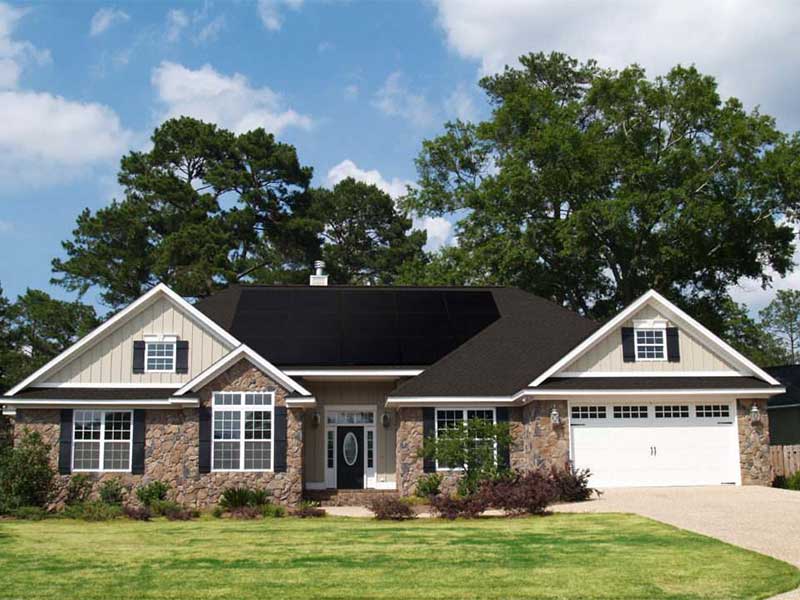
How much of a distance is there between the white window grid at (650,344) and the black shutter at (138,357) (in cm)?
1303

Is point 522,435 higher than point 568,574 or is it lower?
higher

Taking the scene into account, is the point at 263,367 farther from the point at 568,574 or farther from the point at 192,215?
the point at 192,215

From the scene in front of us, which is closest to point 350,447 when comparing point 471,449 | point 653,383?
point 471,449

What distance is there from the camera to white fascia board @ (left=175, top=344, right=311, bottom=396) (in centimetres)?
2277

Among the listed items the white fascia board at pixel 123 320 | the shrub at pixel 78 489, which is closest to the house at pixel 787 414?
the white fascia board at pixel 123 320

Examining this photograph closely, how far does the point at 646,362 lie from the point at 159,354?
506 inches

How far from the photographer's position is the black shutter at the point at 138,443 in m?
23.0

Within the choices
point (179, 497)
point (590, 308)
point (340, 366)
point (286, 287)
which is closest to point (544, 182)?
point (590, 308)

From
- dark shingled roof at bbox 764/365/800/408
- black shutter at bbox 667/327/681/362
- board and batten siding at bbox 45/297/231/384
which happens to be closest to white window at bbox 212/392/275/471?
board and batten siding at bbox 45/297/231/384

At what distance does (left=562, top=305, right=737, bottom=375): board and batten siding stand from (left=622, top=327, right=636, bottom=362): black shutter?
3.3 inches

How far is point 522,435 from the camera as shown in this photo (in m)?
24.2

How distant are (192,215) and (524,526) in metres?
32.0

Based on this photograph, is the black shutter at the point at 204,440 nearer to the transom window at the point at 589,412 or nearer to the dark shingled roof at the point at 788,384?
the transom window at the point at 589,412

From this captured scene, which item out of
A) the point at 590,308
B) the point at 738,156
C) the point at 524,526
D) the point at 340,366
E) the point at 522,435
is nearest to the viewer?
the point at 524,526
